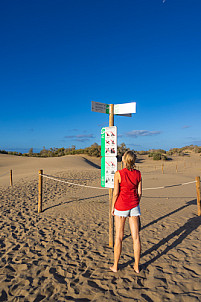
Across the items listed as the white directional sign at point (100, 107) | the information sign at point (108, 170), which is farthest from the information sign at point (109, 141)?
the white directional sign at point (100, 107)

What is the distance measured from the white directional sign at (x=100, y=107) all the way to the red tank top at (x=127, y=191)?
1.67 meters

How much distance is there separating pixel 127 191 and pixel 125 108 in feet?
6.52

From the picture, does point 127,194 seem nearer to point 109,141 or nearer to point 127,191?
point 127,191

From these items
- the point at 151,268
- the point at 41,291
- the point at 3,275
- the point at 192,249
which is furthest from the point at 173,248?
the point at 3,275

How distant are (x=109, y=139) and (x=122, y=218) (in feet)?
5.48

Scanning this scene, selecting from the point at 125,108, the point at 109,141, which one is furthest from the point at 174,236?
the point at 125,108

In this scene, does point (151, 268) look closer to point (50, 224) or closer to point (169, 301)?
point (169, 301)

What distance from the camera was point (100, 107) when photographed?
4430 millimetres

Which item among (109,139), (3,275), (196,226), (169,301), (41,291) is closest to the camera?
(169,301)

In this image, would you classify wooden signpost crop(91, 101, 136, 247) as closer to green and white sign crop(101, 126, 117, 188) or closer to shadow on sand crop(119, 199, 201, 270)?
green and white sign crop(101, 126, 117, 188)

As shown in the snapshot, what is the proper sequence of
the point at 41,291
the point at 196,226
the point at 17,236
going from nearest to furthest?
1. the point at 41,291
2. the point at 17,236
3. the point at 196,226

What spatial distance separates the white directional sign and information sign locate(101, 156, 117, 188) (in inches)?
40.1

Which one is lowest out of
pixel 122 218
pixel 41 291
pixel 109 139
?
pixel 41 291

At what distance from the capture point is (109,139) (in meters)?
4.32
